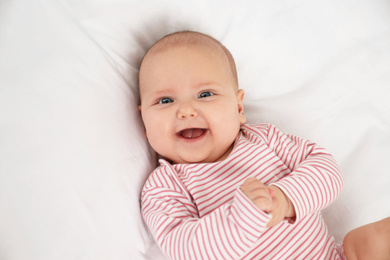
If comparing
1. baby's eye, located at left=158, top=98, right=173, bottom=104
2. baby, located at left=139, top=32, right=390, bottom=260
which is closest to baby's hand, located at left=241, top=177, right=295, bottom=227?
baby, located at left=139, top=32, right=390, bottom=260

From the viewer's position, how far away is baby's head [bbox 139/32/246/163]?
113 cm

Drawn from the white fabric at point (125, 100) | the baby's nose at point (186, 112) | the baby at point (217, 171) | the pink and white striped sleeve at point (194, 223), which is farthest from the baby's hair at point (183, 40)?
the pink and white striped sleeve at point (194, 223)

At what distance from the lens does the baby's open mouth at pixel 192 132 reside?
117 centimetres

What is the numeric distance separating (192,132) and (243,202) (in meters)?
0.37

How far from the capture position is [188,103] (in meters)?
1.13

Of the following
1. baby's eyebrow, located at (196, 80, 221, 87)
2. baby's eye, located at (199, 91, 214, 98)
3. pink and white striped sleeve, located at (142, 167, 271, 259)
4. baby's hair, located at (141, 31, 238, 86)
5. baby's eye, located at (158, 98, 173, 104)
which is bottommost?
pink and white striped sleeve, located at (142, 167, 271, 259)

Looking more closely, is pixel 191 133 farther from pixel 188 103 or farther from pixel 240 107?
pixel 240 107

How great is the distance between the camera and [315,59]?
148 cm

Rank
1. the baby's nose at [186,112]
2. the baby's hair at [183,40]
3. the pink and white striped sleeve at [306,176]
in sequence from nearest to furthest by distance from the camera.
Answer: the pink and white striped sleeve at [306,176]
the baby's nose at [186,112]
the baby's hair at [183,40]

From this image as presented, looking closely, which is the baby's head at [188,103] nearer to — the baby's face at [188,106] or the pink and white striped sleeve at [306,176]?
the baby's face at [188,106]

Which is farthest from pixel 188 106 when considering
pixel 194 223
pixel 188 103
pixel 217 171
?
pixel 194 223

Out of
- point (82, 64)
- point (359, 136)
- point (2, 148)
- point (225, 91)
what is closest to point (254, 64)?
point (225, 91)

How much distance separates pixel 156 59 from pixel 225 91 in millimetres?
220

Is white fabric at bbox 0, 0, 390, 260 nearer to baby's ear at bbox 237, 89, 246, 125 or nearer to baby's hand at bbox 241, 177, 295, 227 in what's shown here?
baby's ear at bbox 237, 89, 246, 125
